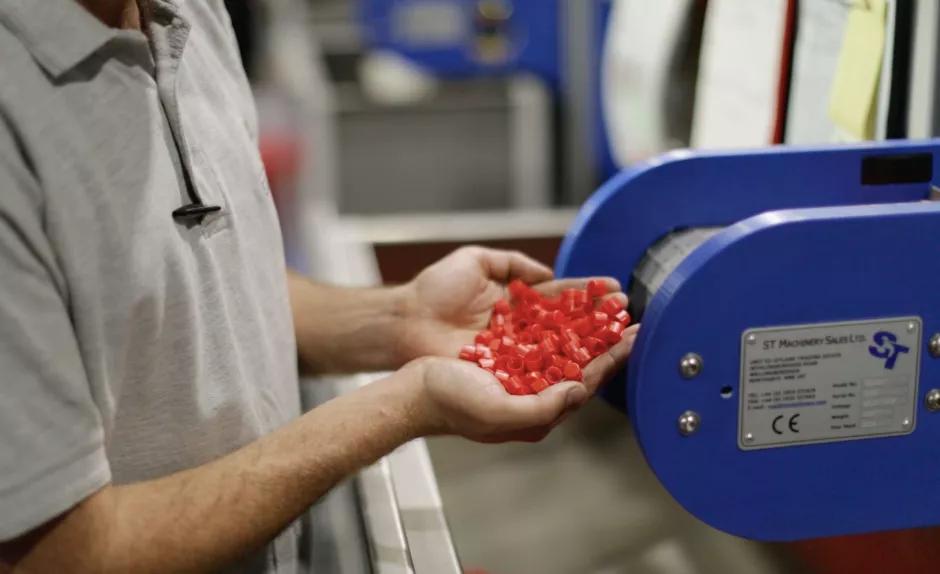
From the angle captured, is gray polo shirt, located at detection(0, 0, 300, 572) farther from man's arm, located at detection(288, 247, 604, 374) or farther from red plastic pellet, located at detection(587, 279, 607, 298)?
red plastic pellet, located at detection(587, 279, 607, 298)

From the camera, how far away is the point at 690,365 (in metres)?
0.89

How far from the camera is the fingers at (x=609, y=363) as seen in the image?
0.95 m

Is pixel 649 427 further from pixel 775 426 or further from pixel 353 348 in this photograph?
pixel 353 348

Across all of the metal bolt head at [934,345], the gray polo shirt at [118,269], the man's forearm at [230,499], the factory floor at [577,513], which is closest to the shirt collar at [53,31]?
the gray polo shirt at [118,269]

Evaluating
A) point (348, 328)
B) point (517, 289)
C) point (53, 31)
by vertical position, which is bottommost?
point (348, 328)

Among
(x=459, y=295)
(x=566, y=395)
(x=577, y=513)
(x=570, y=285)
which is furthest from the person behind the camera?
(x=577, y=513)

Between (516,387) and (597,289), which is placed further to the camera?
(597,289)

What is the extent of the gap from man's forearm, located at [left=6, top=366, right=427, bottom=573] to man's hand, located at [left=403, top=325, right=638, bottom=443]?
2 centimetres

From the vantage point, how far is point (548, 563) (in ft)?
5.56

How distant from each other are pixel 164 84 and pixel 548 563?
0.99 m

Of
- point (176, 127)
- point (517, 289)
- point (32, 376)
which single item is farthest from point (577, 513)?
point (32, 376)

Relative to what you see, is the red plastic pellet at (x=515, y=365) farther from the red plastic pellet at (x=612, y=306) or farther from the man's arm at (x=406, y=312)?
the man's arm at (x=406, y=312)

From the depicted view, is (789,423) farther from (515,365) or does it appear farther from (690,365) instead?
(515,365)

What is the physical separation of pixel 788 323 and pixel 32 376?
22.4 inches
